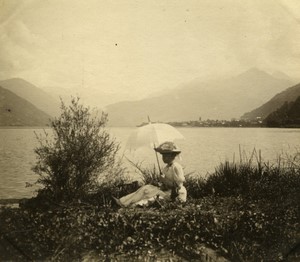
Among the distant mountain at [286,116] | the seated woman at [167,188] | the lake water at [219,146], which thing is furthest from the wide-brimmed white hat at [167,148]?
the distant mountain at [286,116]

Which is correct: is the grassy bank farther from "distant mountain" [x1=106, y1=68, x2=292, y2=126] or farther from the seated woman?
"distant mountain" [x1=106, y1=68, x2=292, y2=126]

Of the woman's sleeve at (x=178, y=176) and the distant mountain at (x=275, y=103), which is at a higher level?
the distant mountain at (x=275, y=103)

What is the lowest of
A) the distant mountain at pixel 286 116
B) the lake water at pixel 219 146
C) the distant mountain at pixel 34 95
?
the lake water at pixel 219 146

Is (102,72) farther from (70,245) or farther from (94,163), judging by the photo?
(70,245)

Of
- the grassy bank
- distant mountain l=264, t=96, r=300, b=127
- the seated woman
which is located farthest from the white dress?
distant mountain l=264, t=96, r=300, b=127

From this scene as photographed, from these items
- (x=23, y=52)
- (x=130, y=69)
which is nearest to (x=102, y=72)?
(x=130, y=69)

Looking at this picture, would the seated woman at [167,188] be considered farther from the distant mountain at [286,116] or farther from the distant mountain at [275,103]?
the distant mountain at [286,116]
